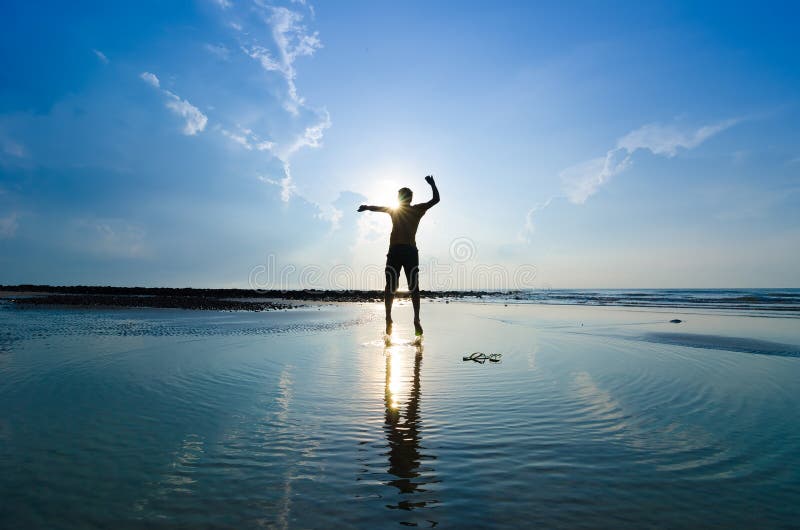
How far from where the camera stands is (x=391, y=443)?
291 cm

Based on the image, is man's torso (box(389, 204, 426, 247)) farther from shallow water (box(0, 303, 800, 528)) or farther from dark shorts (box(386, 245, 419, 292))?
shallow water (box(0, 303, 800, 528))

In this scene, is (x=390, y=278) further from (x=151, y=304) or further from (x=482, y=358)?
(x=151, y=304)

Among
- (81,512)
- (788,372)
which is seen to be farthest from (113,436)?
(788,372)

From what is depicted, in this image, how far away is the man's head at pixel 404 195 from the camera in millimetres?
9023

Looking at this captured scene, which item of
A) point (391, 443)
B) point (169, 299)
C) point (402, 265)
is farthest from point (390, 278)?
point (169, 299)

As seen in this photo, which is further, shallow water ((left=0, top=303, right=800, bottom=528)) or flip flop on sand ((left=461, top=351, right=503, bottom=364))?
flip flop on sand ((left=461, top=351, right=503, bottom=364))

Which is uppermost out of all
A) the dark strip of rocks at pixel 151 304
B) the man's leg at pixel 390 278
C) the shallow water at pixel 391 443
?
the man's leg at pixel 390 278

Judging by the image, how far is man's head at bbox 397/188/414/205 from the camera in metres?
9.02

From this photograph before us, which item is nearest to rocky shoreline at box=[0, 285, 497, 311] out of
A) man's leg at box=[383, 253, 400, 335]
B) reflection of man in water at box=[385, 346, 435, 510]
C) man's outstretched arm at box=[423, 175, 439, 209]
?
man's leg at box=[383, 253, 400, 335]

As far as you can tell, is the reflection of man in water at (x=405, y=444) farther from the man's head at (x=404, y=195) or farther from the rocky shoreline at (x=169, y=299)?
the rocky shoreline at (x=169, y=299)

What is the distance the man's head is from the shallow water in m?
3.95

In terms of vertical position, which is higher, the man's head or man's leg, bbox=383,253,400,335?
the man's head

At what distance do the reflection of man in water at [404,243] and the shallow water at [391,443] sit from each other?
10.7 feet

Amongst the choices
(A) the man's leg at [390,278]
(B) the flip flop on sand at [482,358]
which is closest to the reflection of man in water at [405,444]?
(B) the flip flop on sand at [482,358]
